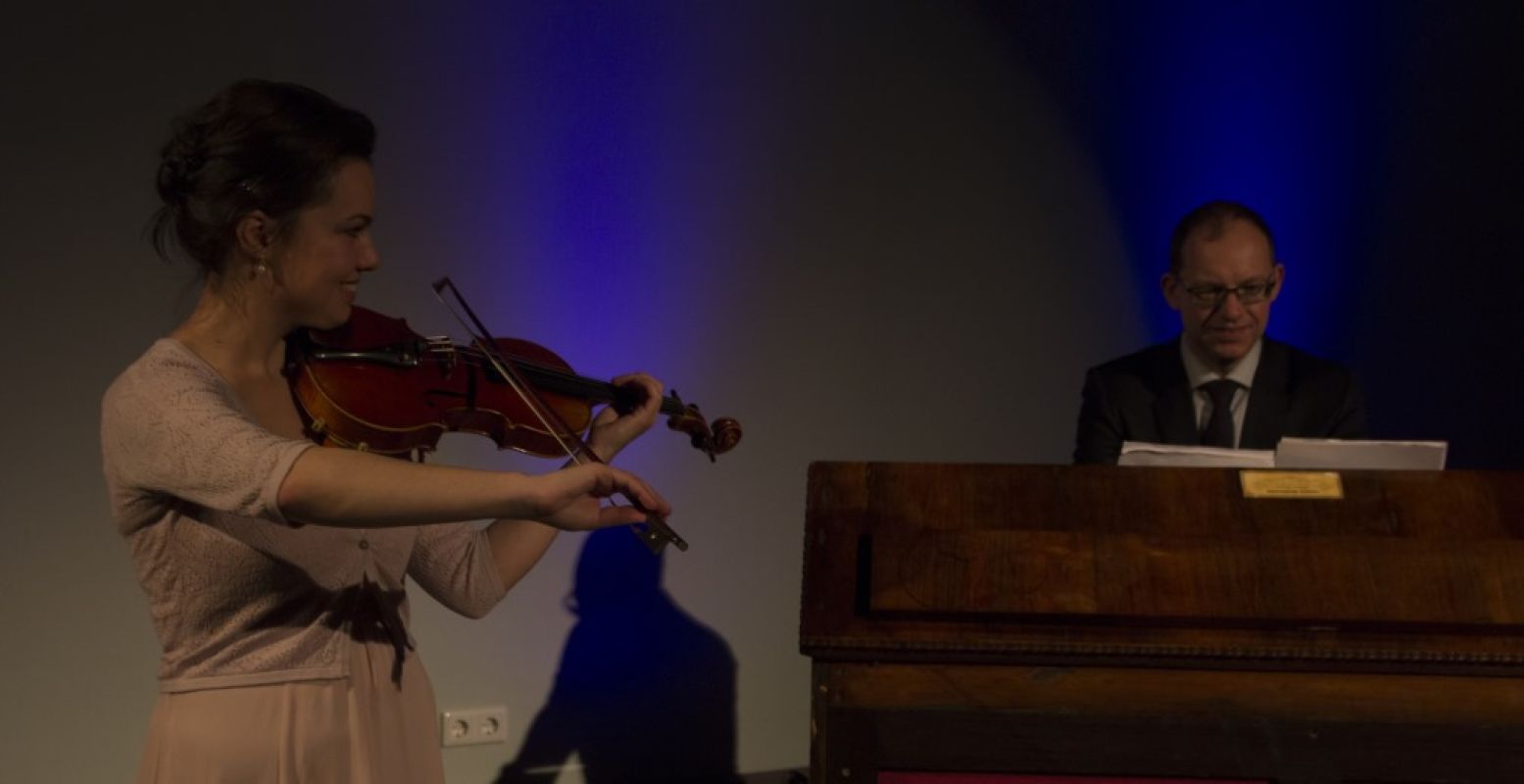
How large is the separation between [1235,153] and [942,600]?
2892 mm

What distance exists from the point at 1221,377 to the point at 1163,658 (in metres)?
1.29

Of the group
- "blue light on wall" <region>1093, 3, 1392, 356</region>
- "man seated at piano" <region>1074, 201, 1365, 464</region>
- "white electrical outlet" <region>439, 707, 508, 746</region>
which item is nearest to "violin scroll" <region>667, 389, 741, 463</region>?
"man seated at piano" <region>1074, 201, 1365, 464</region>

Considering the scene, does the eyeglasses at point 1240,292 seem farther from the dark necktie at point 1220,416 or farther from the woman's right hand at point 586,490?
the woman's right hand at point 586,490

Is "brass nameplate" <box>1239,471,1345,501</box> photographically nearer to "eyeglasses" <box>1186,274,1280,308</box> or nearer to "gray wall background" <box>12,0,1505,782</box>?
"eyeglasses" <box>1186,274,1280,308</box>

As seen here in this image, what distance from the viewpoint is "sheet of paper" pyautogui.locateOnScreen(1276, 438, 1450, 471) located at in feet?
6.33

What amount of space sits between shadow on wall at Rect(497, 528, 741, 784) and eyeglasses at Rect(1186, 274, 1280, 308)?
157 centimetres

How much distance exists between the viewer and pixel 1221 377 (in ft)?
8.97

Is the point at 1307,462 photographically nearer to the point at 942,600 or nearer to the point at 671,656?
the point at 942,600

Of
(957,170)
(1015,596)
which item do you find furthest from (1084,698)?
(957,170)

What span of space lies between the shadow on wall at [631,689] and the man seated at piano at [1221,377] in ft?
4.46

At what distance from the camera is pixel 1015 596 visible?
63.3 inches

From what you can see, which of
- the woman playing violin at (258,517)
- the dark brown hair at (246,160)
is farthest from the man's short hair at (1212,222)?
the dark brown hair at (246,160)

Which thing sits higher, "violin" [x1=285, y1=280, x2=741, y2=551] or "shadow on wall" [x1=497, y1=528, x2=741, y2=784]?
"violin" [x1=285, y1=280, x2=741, y2=551]

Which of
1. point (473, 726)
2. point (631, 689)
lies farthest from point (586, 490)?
point (631, 689)
